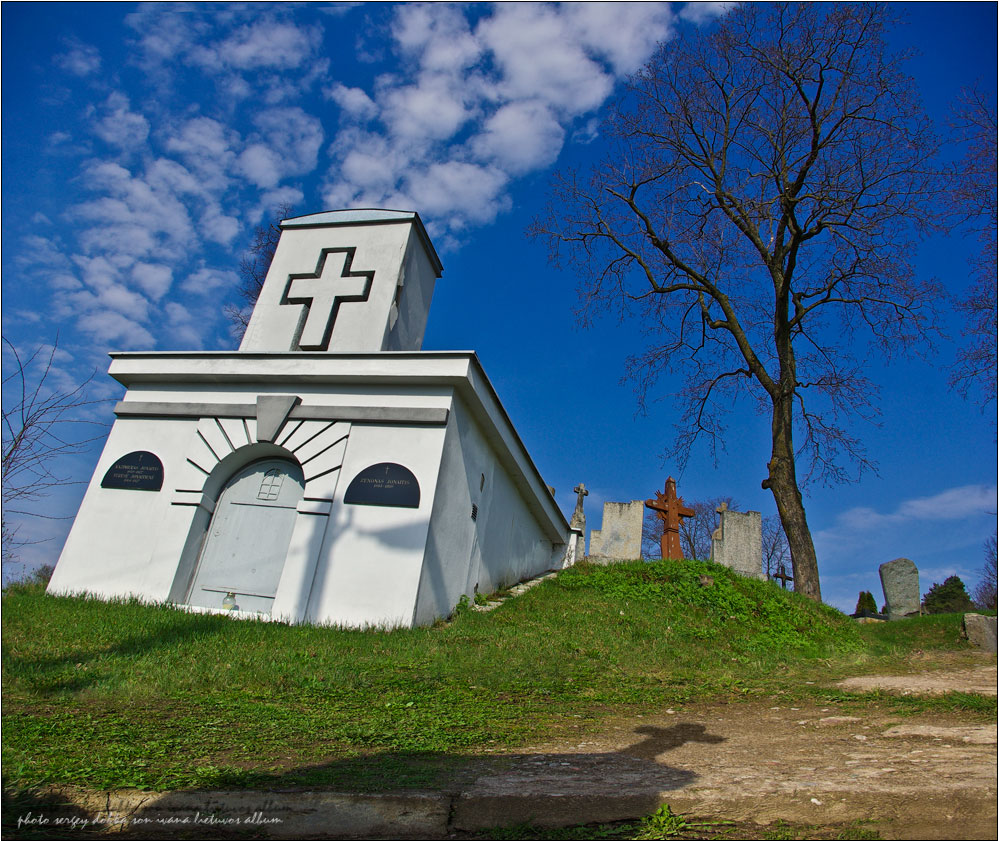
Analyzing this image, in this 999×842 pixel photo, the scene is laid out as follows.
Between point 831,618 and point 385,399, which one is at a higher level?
point 385,399

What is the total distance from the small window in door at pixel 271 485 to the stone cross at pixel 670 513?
33.6 feet

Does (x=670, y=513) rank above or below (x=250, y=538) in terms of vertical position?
above

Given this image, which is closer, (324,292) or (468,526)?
(468,526)

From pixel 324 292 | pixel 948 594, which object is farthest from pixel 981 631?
pixel 948 594

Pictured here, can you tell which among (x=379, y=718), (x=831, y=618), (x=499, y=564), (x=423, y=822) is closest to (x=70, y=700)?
(x=379, y=718)

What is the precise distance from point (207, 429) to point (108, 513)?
219 centimetres

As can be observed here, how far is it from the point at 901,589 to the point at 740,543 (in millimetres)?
3699

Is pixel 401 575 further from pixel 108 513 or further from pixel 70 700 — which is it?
pixel 108 513

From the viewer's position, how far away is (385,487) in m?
10.2

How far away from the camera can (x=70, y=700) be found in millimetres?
5441

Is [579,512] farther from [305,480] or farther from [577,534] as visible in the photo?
[305,480]

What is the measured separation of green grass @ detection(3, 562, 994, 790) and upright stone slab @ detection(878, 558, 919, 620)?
4.29m

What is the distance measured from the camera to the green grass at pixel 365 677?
3955 mm

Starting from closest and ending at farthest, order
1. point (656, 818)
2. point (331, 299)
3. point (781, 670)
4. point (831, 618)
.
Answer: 1. point (656, 818)
2. point (781, 670)
3. point (831, 618)
4. point (331, 299)
